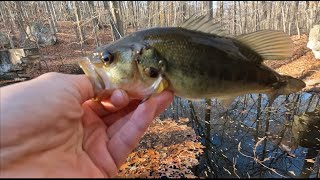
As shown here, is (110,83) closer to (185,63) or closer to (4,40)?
(185,63)

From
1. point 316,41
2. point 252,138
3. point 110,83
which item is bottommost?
point 316,41

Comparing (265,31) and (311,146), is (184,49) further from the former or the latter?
(311,146)

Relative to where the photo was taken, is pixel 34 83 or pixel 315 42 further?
pixel 315 42

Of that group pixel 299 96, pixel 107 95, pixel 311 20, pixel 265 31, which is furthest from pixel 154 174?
pixel 311 20

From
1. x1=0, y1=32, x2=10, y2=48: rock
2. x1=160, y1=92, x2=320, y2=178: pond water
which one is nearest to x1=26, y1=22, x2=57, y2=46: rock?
x1=0, y1=32, x2=10, y2=48: rock

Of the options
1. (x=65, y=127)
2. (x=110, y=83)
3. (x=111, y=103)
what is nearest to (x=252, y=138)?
(x=111, y=103)

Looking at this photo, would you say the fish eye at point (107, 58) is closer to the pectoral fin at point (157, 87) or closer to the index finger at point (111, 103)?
the index finger at point (111, 103)

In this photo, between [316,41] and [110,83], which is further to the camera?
[316,41]
